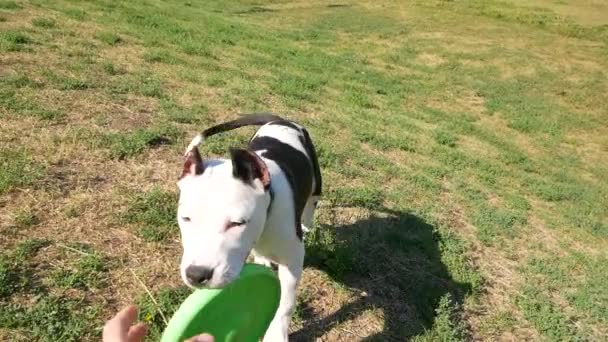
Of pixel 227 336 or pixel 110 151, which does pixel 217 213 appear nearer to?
pixel 227 336

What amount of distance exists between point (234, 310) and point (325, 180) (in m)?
2.73

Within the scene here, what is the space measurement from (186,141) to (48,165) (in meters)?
1.36

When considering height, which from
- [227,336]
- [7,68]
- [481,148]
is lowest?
[481,148]

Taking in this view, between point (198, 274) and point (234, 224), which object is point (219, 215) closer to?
point (234, 224)

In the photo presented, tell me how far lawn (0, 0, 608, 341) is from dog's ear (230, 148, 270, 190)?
4.01ft

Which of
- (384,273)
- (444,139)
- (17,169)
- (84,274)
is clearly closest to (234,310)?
(84,274)

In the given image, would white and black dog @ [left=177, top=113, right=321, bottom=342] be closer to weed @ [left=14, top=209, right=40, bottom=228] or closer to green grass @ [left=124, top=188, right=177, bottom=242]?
green grass @ [left=124, top=188, right=177, bottom=242]

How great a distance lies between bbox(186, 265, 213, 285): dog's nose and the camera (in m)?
2.31

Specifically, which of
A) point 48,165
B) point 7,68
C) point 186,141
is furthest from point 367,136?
point 7,68

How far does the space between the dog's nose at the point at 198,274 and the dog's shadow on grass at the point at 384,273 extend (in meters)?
1.31

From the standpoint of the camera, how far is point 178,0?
15.8m

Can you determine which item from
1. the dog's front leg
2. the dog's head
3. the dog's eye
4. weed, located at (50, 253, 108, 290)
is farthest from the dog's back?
weed, located at (50, 253, 108, 290)

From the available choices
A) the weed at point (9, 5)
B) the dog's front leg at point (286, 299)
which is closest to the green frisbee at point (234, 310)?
the dog's front leg at point (286, 299)

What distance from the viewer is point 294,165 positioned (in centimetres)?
353
